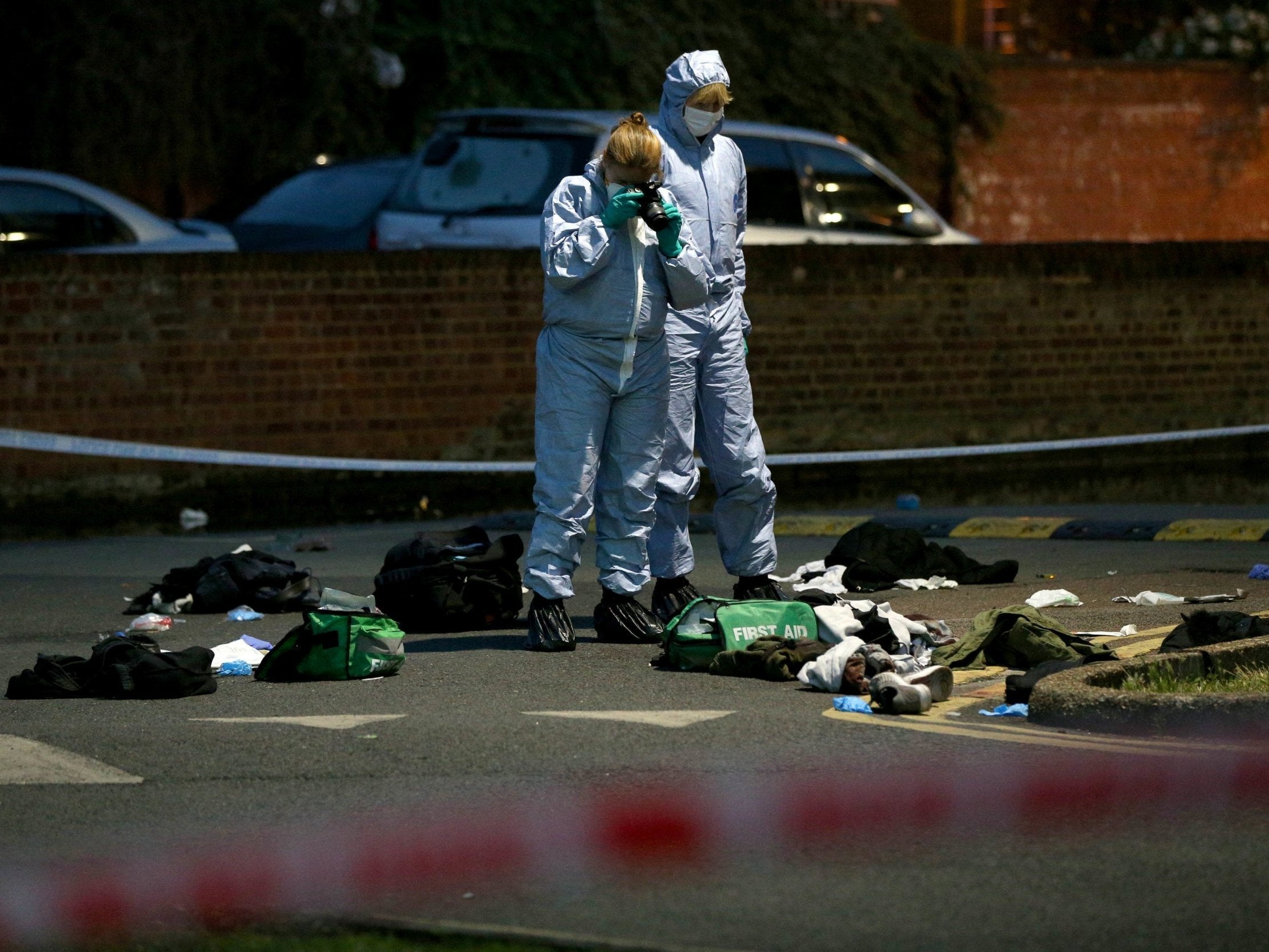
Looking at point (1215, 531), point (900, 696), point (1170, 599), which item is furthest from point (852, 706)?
point (1215, 531)

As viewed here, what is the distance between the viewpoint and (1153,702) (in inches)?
236

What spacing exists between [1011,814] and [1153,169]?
725 inches

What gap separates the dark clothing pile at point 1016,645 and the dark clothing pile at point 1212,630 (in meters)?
0.25

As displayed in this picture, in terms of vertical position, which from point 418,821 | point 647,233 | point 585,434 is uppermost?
point 647,233

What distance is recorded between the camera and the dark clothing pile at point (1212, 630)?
7.02 metres

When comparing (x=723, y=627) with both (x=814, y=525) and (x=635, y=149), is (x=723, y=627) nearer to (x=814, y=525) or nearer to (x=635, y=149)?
(x=635, y=149)

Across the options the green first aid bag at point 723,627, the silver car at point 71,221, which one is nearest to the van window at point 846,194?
the silver car at point 71,221

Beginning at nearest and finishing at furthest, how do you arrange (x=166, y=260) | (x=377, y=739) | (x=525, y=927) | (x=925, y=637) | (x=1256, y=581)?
(x=525, y=927) < (x=377, y=739) < (x=925, y=637) < (x=1256, y=581) < (x=166, y=260)

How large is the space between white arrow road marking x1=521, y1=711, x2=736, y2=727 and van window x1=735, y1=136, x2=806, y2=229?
27.6 feet

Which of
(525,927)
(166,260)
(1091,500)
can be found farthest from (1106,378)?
(525,927)

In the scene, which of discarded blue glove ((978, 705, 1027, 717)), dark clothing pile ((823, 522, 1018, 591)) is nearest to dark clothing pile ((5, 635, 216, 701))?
discarded blue glove ((978, 705, 1027, 717))

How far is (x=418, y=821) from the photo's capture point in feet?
17.1

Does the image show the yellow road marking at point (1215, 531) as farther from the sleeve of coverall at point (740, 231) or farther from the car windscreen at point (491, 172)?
the car windscreen at point (491, 172)

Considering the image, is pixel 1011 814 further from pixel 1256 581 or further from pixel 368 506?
pixel 368 506
